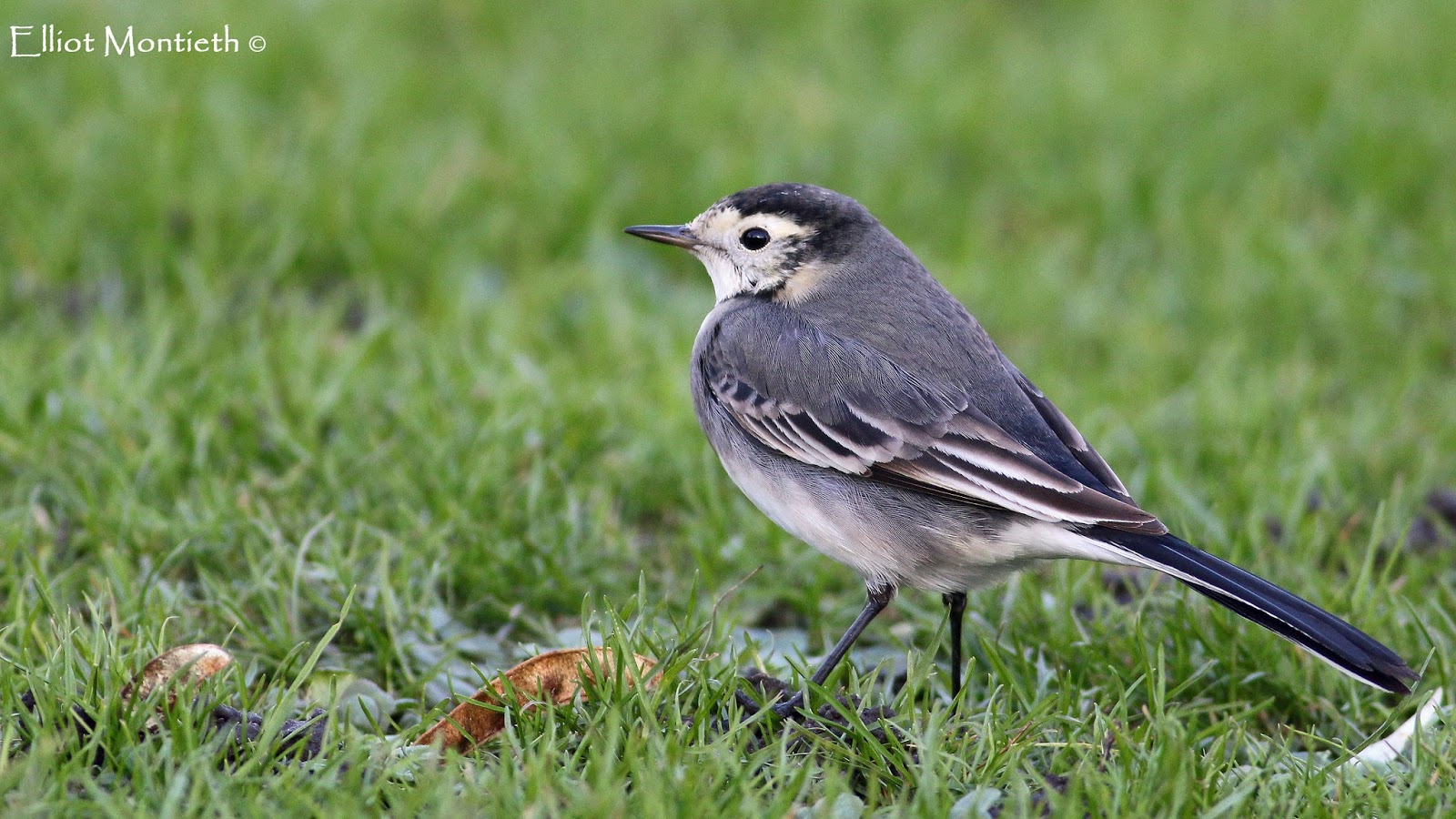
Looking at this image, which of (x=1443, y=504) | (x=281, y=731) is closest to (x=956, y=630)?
(x=281, y=731)

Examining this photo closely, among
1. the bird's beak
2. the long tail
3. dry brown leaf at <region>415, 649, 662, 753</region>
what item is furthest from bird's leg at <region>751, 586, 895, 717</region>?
the bird's beak

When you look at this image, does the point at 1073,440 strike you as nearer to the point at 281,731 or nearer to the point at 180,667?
the point at 281,731

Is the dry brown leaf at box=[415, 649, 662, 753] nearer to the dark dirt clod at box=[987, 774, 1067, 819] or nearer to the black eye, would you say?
the dark dirt clod at box=[987, 774, 1067, 819]

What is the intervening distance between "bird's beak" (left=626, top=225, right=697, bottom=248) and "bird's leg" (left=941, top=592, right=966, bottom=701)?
5.08 feet

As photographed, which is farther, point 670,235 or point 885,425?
point 670,235

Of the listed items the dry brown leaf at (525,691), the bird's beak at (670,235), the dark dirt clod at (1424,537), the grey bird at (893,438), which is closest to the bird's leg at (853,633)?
the grey bird at (893,438)

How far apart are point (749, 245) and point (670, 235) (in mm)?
316

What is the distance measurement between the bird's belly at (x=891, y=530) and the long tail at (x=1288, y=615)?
0.45 metres

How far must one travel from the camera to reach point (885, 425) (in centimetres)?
448

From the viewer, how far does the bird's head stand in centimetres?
509

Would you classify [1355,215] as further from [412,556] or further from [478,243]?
[412,556]

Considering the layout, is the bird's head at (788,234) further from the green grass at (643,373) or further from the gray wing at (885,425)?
the green grass at (643,373)

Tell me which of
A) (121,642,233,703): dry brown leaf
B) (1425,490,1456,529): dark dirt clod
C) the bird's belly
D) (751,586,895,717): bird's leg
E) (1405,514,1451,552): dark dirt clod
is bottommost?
(1405,514,1451,552): dark dirt clod

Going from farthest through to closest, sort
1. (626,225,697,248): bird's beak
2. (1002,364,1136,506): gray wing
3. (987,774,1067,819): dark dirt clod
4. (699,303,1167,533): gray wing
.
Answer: (626,225,697,248): bird's beak
(1002,364,1136,506): gray wing
(699,303,1167,533): gray wing
(987,774,1067,819): dark dirt clod
